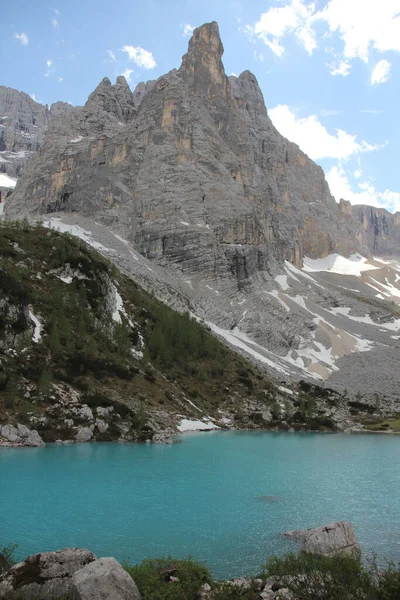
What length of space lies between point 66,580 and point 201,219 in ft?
443

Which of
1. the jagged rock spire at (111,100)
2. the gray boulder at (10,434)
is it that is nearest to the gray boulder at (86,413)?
the gray boulder at (10,434)

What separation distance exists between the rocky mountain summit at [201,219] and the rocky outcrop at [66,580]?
288 ft

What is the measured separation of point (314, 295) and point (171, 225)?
57225 mm

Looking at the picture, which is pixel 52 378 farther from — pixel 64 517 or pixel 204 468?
pixel 64 517

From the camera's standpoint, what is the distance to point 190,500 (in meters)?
27.1

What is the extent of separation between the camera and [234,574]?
53.5 ft

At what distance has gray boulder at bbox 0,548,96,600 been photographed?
11406 mm

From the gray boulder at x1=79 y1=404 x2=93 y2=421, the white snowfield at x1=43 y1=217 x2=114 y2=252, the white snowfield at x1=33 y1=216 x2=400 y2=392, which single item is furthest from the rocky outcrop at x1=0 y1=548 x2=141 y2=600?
the white snowfield at x1=43 y1=217 x2=114 y2=252

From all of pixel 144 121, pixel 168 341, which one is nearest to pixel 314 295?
pixel 144 121

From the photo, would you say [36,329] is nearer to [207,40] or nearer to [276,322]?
[276,322]

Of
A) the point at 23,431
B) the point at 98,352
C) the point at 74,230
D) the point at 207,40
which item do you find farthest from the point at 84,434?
the point at 207,40

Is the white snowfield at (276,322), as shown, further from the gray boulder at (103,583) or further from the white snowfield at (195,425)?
the gray boulder at (103,583)

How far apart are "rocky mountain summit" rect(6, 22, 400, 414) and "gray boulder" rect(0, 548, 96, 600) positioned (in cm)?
8756

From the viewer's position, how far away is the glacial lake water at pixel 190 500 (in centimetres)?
1930
